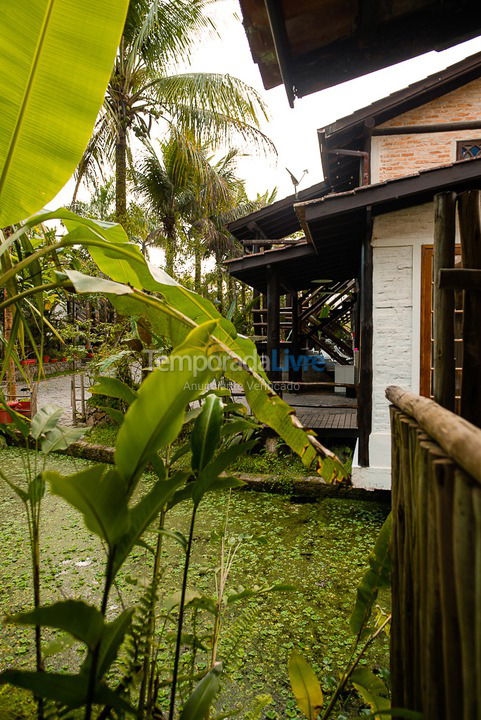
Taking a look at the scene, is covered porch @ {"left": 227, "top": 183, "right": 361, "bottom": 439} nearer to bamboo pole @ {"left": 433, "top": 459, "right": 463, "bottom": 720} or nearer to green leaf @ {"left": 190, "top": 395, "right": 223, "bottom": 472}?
green leaf @ {"left": 190, "top": 395, "right": 223, "bottom": 472}

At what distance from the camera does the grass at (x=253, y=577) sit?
2328 millimetres

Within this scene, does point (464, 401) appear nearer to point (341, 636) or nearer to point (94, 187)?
point (341, 636)

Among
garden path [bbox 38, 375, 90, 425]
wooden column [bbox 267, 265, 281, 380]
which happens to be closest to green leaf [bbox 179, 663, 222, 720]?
wooden column [bbox 267, 265, 281, 380]

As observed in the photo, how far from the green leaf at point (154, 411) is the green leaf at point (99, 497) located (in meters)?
0.03

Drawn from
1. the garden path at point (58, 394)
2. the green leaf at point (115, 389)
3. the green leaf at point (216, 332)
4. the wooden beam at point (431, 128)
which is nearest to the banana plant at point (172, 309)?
the green leaf at point (216, 332)

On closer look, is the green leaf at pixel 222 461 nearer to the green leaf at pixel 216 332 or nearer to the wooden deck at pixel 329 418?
the green leaf at pixel 216 332

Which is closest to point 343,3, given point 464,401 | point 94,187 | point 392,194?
point 464,401

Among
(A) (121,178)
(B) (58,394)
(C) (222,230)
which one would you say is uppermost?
(C) (222,230)

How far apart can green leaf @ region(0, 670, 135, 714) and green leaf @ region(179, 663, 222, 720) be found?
0.23m

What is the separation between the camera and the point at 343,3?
1949mm

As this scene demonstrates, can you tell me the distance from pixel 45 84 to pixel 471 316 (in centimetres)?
159

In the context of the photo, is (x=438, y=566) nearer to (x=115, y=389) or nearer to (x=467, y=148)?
(x=115, y=389)

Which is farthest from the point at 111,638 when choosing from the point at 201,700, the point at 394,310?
the point at 394,310

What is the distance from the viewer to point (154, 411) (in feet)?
2.50
